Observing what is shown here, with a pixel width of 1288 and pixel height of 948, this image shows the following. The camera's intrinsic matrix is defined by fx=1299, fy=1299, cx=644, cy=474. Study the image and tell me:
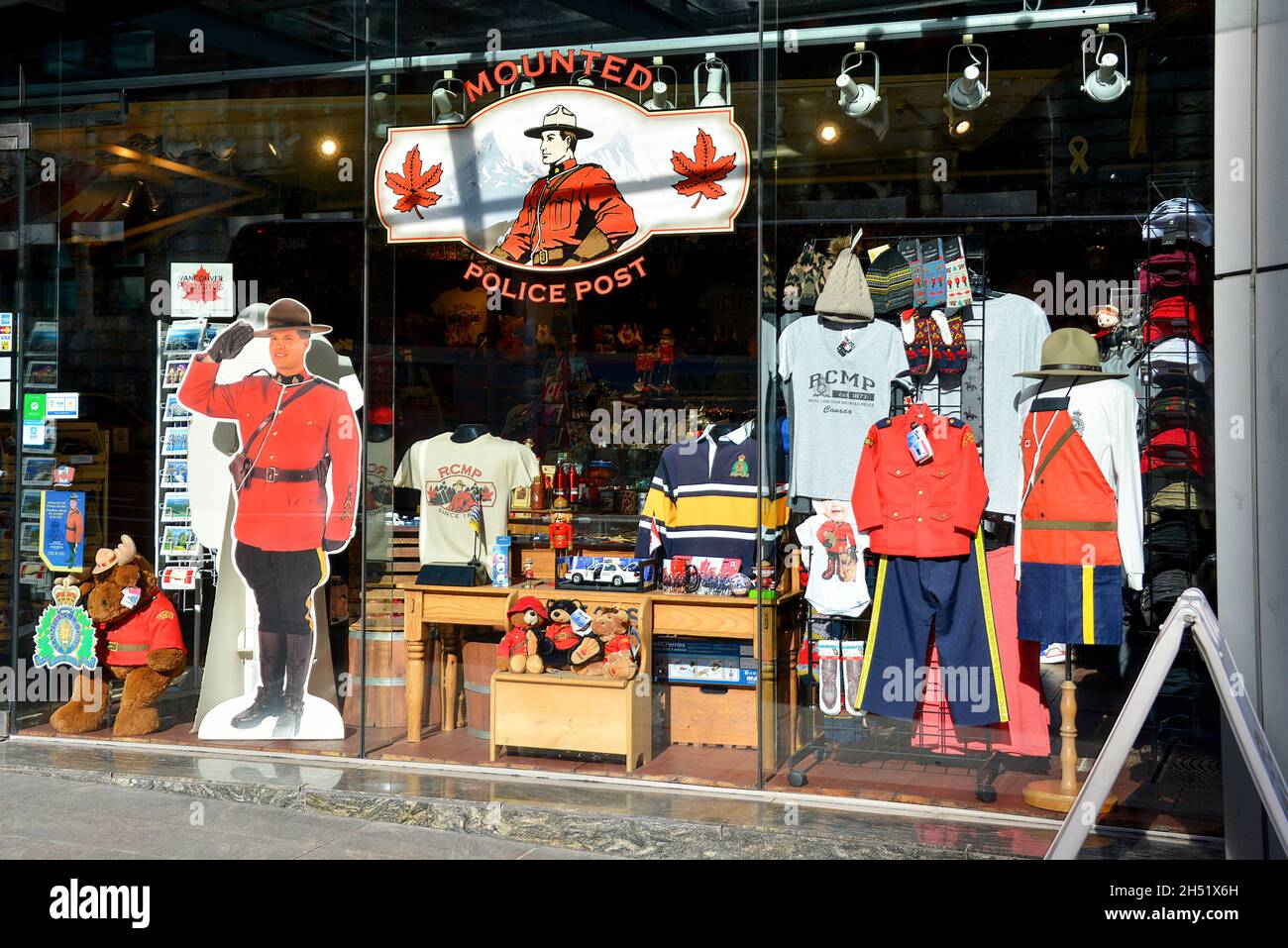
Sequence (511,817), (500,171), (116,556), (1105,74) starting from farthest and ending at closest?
(116,556) → (500,171) → (1105,74) → (511,817)

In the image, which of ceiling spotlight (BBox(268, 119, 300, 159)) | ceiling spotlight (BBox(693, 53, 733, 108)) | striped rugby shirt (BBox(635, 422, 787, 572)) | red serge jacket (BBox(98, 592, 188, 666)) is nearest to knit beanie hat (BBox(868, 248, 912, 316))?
striped rugby shirt (BBox(635, 422, 787, 572))

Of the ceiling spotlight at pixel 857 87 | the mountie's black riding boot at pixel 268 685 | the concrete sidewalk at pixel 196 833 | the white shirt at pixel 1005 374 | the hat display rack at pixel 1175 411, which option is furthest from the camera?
the mountie's black riding boot at pixel 268 685

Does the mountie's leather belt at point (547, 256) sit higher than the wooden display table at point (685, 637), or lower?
higher

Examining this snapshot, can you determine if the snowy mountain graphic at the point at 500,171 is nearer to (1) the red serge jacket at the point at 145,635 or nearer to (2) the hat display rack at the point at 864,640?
(2) the hat display rack at the point at 864,640

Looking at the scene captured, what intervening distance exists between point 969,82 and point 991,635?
2595 mm

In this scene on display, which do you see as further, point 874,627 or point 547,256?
point 547,256

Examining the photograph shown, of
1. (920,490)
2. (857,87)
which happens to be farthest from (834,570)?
(857,87)

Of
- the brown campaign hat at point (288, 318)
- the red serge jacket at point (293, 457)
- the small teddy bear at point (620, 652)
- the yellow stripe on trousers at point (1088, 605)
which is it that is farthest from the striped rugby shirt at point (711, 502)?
the brown campaign hat at point (288, 318)

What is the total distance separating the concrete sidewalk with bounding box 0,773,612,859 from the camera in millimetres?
5375

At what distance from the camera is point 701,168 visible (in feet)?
19.9

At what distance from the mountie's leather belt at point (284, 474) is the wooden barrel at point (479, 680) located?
1166 millimetres

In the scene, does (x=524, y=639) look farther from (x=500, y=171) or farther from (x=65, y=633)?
(x=65, y=633)

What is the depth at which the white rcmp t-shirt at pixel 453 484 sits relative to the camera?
6605 millimetres
